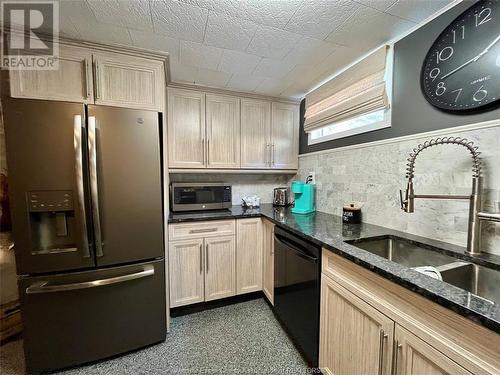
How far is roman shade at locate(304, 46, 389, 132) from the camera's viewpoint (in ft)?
5.08

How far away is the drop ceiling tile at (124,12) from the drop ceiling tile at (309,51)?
100 cm

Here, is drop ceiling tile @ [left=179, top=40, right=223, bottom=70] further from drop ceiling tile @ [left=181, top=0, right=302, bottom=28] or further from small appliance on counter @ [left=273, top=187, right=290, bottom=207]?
small appliance on counter @ [left=273, top=187, right=290, bottom=207]

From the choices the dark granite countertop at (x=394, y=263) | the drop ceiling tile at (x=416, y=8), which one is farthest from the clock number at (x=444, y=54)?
the dark granite countertop at (x=394, y=263)

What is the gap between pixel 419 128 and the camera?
52.4 inches

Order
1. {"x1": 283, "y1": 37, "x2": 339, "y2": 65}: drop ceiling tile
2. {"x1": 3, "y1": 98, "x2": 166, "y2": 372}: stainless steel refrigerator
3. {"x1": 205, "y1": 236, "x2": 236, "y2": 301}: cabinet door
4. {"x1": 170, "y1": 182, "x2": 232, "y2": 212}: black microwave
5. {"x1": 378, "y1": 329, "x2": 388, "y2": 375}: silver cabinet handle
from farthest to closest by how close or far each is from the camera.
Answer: {"x1": 170, "y1": 182, "x2": 232, "y2": 212}: black microwave
{"x1": 205, "y1": 236, "x2": 236, "y2": 301}: cabinet door
{"x1": 283, "y1": 37, "x2": 339, "y2": 65}: drop ceiling tile
{"x1": 3, "y1": 98, "x2": 166, "y2": 372}: stainless steel refrigerator
{"x1": 378, "y1": 329, "x2": 388, "y2": 375}: silver cabinet handle

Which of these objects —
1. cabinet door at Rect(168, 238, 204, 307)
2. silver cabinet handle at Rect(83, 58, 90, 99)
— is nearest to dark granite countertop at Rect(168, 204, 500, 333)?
cabinet door at Rect(168, 238, 204, 307)

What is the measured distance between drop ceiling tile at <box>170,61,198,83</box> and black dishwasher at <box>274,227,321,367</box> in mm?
1627

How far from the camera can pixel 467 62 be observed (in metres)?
1.09

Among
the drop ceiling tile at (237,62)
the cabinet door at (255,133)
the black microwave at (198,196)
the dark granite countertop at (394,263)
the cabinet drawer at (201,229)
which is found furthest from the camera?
the cabinet door at (255,133)

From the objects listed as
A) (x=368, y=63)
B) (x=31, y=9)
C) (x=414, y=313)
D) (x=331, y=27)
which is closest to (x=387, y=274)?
(x=414, y=313)

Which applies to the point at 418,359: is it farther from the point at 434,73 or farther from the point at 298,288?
the point at 434,73

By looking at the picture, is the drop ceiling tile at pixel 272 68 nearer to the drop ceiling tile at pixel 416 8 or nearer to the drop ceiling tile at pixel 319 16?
the drop ceiling tile at pixel 319 16

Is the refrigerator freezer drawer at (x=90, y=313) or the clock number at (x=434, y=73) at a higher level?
the clock number at (x=434, y=73)

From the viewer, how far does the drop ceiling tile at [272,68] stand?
1.74m
